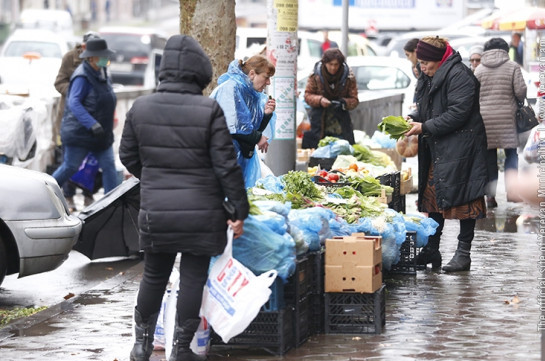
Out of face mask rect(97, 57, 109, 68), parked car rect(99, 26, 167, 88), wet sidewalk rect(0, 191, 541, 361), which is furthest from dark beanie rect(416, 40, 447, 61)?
parked car rect(99, 26, 167, 88)

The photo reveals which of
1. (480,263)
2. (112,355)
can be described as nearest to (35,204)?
(112,355)

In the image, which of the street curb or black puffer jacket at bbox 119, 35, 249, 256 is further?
the street curb

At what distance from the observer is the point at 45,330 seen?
7.63m

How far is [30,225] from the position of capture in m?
8.66

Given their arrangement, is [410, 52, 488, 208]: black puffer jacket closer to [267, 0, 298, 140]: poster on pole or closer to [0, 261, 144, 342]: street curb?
[267, 0, 298, 140]: poster on pole

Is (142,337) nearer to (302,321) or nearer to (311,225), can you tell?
(302,321)

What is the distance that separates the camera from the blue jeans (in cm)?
1252

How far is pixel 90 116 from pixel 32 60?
43.2ft

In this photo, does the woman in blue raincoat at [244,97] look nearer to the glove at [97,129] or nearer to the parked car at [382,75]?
the glove at [97,129]

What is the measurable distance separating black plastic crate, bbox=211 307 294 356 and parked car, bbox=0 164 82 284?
239cm

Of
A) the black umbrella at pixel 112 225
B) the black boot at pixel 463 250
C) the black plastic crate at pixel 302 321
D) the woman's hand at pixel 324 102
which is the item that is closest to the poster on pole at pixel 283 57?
the black umbrella at pixel 112 225

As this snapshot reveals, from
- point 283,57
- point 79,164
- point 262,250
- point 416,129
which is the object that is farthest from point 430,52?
point 79,164

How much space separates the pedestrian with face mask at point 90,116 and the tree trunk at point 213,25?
225 cm

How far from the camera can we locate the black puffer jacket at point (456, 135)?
8945 millimetres
